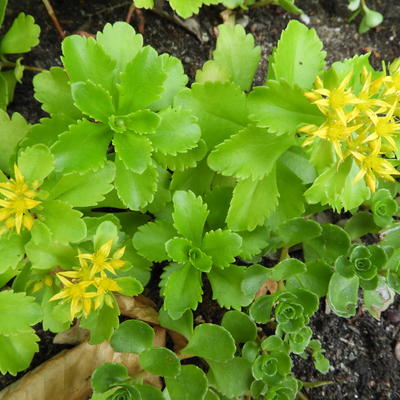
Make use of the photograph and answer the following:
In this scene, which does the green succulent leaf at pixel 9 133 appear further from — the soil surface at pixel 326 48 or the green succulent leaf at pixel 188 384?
the green succulent leaf at pixel 188 384

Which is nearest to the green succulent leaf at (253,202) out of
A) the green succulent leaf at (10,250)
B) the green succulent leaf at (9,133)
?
the green succulent leaf at (10,250)

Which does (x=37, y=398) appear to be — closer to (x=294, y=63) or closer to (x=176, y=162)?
(x=176, y=162)

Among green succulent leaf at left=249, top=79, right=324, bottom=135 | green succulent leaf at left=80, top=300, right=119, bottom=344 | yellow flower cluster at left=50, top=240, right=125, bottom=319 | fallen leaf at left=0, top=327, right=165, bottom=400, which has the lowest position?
fallen leaf at left=0, top=327, right=165, bottom=400

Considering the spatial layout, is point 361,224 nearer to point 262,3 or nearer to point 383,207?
point 383,207

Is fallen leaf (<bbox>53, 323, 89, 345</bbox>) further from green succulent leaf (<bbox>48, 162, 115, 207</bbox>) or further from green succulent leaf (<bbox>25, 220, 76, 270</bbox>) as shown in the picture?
green succulent leaf (<bbox>48, 162, 115, 207</bbox>)

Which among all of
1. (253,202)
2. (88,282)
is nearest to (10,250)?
(88,282)

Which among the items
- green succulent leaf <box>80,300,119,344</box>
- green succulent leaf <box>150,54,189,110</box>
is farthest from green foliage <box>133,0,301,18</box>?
green succulent leaf <box>80,300,119,344</box>

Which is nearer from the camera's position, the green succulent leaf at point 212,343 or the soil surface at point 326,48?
the green succulent leaf at point 212,343
